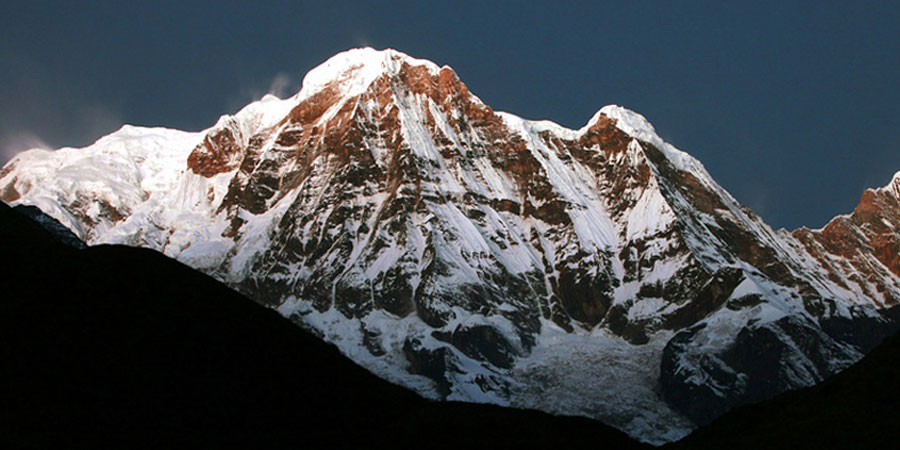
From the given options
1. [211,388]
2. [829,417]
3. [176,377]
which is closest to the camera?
[829,417]

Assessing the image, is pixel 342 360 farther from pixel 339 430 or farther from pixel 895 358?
pixel 895 358

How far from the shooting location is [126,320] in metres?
78.1

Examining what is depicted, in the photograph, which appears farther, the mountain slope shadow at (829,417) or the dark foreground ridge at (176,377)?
the dark foreground ridge at (176,377)

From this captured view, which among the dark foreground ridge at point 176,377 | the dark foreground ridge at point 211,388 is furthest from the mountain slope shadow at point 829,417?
the dark foreground ridge at point 176,377

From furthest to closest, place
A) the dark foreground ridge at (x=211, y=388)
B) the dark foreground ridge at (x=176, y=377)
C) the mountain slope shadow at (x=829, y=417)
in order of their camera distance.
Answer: the dark foreground ridge at (x=176, y=377), the dark foreground ridge at (x=211, y=388), the mountain slope shadow at (x=829, y=417)

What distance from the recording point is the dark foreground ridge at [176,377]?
64.0 meters

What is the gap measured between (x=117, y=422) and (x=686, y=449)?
36.3 metres

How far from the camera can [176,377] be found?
240 feet

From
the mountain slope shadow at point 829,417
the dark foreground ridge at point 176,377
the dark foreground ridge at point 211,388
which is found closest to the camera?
the mountain slope shadow at point 829,417

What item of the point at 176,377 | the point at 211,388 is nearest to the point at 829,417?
the point at 211,388

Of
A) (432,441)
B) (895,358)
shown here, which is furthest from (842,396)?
(432,441)

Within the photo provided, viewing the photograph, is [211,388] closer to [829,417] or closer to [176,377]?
[176,377]

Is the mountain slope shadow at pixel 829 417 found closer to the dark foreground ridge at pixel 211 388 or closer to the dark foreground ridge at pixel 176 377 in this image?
the dark foreground ridge at pixel 211 388

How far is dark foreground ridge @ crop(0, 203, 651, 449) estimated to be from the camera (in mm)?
63969
